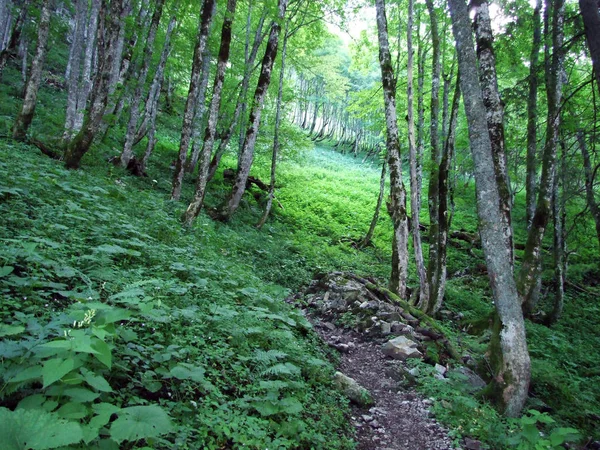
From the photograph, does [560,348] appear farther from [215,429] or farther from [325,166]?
[325,166]

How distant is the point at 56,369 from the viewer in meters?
1.90

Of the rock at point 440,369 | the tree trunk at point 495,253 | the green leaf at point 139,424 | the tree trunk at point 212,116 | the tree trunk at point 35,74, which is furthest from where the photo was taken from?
the tree trunk at point 35,74

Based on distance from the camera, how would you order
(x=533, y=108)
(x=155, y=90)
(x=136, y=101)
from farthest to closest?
(x=155, y=90) → (x=136, y=101) → (x=533, y=108)

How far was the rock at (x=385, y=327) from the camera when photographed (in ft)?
23.1

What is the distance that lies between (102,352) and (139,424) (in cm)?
50

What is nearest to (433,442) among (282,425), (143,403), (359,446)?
(359,446)

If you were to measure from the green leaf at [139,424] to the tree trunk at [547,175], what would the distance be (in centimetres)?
953

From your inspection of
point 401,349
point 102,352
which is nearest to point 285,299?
point 401,349

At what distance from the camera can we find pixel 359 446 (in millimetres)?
3783

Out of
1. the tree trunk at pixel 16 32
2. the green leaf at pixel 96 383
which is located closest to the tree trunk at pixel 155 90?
the tree trunk at pixel 16 32

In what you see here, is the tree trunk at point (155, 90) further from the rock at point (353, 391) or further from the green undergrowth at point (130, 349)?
the rock at point (353, 391)

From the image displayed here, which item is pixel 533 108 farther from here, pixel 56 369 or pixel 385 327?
pixel 56 369

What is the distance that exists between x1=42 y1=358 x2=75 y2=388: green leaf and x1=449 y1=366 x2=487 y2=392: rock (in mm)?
5473

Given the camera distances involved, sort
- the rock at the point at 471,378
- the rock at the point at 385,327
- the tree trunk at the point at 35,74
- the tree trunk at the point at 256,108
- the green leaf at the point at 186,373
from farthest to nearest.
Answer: the tree trunk at the point at 256,108, the tree trunk at the point at 35,74, the rock at the point at 385,327, the rock at the point at 471,378, the green leaf at the point at 186,373
